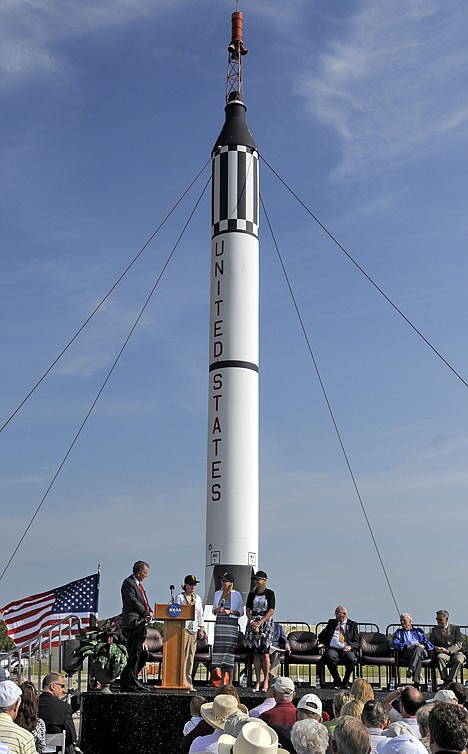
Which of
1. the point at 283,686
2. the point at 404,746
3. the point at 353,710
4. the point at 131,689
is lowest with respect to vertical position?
the point at 404,746

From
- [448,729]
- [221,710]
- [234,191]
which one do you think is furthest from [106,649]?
[234,191]

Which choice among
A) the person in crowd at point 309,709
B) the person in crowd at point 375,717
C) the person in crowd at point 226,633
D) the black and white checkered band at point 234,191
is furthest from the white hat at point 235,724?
the black and white checkered band at point 234,191

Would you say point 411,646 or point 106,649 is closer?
point 106,649

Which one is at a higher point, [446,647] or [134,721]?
[446,647]

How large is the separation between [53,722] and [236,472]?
315 inches

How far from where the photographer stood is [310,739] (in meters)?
4.19

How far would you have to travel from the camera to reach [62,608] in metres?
13.0

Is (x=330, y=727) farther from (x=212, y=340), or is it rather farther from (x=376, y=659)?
(x=212, y=340)

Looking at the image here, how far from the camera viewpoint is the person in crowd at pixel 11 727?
15.4ft

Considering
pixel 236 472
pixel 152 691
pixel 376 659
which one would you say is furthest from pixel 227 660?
pixel 236 472

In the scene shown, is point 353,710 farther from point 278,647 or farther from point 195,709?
point 278,647

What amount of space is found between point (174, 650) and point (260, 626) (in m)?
1.29

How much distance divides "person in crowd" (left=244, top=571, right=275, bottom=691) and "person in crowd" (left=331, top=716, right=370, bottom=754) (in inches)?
263

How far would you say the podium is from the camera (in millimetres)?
9688
